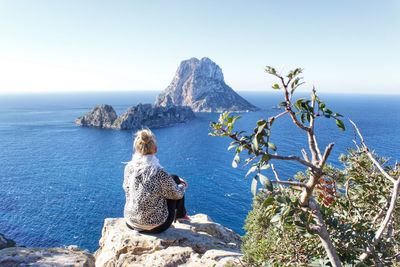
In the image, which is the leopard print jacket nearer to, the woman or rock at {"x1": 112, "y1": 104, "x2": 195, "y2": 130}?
the woman

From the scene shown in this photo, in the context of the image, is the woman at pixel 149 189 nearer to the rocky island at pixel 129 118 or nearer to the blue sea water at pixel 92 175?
the blue sea water at pixel 92 175

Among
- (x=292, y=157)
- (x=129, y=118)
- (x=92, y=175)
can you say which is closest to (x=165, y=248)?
(x=292, y=157)

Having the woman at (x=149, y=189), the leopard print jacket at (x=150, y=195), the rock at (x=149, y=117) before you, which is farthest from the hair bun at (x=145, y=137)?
the rock at (x=149, y=117)

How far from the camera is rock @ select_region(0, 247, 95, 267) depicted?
8.28 m

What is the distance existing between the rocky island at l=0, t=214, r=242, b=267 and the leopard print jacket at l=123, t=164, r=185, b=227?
24.4 inches

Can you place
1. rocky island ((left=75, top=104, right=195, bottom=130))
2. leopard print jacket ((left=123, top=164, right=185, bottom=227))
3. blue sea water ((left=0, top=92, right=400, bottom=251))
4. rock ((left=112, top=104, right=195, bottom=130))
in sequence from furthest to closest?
rocky island ((left=75, top=104, right=195, bottom=130)), rock ((left=112, top=104, right=195, bottom=130)), blue sea water ((left=0, top=92, right=400, bottom=251)), leopard print jacket ((left=123, top=164, right=185, bottom=227))

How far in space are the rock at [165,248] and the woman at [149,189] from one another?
0.40 meters

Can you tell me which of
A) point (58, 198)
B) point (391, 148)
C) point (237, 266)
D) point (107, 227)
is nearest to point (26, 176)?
point (58, 198)

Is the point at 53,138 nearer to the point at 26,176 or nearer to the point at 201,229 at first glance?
the point at 26,176

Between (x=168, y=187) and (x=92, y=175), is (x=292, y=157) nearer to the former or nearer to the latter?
(x=168, y=187)

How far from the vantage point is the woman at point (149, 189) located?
845cm

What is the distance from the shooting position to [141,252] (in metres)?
8.91

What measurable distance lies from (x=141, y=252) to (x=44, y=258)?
258cm

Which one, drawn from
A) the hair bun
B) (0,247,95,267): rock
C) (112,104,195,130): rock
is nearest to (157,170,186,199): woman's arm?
the hair bun
